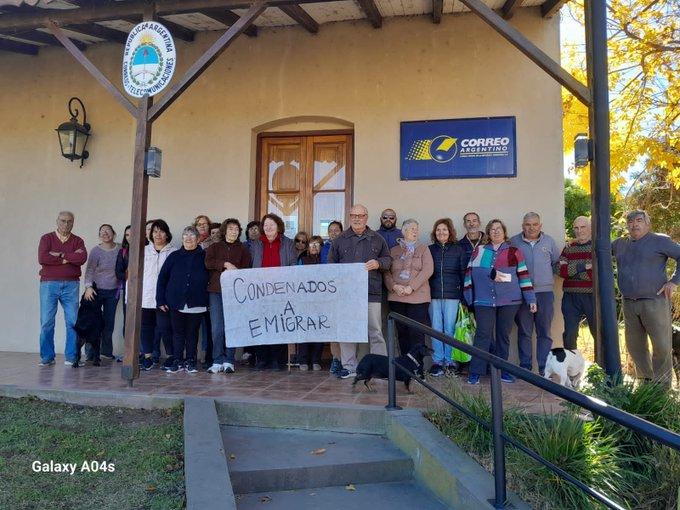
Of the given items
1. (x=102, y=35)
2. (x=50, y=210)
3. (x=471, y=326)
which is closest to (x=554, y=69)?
(x=471, y=326)

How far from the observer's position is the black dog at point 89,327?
629 centimetres

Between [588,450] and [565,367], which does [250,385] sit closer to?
[565,367]

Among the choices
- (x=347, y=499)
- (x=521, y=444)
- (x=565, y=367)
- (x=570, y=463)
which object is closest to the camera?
(x=521, y=444)

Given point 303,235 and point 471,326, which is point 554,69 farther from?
point 303,235

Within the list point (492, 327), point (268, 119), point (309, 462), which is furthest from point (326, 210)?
point (309, 462)

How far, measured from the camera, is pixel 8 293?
7.84 m

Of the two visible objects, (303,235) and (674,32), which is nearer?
(303,235)

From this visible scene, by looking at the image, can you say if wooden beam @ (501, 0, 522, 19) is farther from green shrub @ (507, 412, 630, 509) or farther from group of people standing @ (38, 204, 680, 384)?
green shrub @ (507, 412, 630, 509)

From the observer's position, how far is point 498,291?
5613 mm

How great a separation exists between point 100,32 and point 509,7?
5360 mm

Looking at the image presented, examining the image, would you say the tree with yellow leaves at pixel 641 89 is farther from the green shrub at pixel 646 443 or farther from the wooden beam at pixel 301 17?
the green shrub at pixel 646 443

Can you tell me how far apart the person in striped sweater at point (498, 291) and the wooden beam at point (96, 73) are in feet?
12.7

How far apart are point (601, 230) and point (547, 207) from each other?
2.12 meters

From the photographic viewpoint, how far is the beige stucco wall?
6.62m
